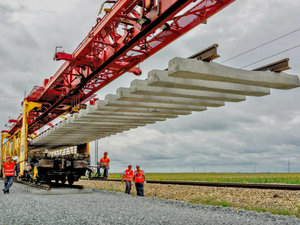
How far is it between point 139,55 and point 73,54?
3800 millimetres

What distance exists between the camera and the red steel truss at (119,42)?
429 inches

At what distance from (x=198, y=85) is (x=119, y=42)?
653 cm

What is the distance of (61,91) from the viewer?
21250 mm

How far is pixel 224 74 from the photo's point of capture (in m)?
7.32

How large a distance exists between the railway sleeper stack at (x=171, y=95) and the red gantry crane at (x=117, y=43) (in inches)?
111

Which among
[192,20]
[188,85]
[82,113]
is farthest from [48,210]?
[192,20]

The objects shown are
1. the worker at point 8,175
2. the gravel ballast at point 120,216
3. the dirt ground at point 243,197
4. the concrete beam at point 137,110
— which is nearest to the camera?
the gravel ballast at point 120,216

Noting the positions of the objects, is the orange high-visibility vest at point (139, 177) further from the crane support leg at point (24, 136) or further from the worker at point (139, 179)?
the crane support leg at point (24, 136)

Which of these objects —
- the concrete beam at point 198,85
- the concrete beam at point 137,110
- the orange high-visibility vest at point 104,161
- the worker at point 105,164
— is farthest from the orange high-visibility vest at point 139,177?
the concrete beam at point 198,85

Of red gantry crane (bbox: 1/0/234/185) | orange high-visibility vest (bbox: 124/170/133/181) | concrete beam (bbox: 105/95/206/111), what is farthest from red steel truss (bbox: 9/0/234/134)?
orange high-visibility vest (bbox: 124/170/133/181)

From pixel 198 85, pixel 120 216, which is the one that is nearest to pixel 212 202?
pixel 198 85

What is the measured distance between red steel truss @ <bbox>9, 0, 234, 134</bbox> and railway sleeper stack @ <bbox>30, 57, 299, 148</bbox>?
284 centimetres

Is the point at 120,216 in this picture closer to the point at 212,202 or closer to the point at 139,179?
the point at 212,202

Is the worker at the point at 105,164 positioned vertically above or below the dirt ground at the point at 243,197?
above
